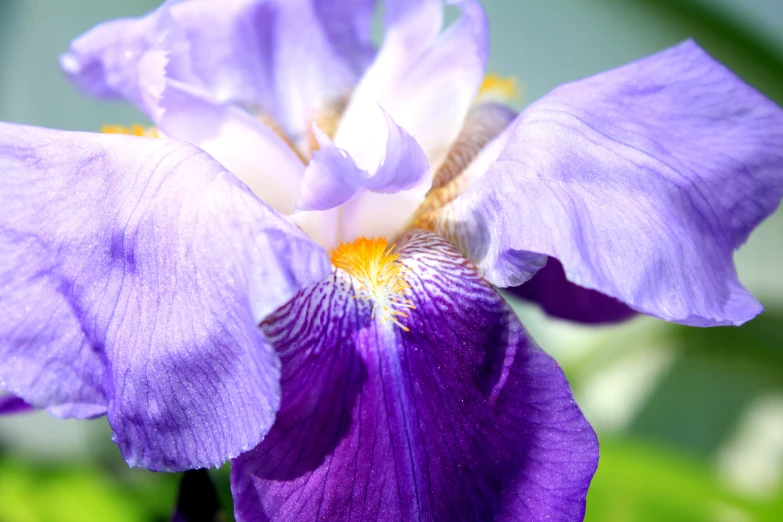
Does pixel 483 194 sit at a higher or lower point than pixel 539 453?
higher

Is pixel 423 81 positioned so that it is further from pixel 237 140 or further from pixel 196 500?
pixel 196 500

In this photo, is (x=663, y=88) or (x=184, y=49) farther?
(x=184, y=49)

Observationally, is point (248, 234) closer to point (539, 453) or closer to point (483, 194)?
point (483, 194)

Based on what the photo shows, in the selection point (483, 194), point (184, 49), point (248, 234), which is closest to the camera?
point (248, 234)

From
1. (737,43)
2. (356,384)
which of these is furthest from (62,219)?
(737,43)

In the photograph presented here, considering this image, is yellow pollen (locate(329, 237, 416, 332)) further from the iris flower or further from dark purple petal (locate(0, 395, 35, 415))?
dark purple petal (locate(0, 395, 35, 415))

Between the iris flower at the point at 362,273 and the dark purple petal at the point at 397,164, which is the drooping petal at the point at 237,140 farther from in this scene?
the dark purple petal at the point at 397,164

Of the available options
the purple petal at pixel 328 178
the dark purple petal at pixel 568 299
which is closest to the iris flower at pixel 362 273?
the purple petal at pixel 328 178
